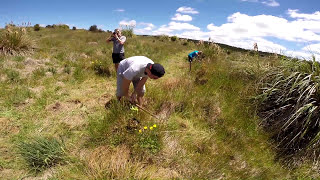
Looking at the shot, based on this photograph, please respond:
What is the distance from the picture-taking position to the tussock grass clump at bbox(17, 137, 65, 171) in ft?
8.18

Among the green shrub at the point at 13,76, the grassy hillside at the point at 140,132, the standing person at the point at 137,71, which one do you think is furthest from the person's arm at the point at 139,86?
the green shrub at the point at 13,76

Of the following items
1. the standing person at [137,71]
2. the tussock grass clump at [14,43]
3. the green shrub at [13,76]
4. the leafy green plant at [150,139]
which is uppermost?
the tussock grass clump at [14,43]

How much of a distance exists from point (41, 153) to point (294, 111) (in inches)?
160

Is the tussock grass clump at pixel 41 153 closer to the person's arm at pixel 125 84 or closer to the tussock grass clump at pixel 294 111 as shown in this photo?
Result: the person's arm at pixel 125 84

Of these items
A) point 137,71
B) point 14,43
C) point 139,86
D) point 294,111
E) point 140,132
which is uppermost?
point 14,43

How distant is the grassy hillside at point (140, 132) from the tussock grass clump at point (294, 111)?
23 cm

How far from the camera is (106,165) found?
92.8 inches

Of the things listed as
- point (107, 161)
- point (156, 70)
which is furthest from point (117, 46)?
point (107, 161)

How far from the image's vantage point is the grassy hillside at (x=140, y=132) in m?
2.52

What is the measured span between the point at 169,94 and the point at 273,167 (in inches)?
93.4

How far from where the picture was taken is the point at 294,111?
356 centimetres

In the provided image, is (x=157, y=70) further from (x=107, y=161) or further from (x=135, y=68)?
(x=107, y=161)

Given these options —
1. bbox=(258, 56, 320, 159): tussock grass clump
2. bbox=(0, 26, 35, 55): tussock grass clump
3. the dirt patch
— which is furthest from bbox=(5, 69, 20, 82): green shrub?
bbox=(258, 56, 320, 159): tussock grass clump

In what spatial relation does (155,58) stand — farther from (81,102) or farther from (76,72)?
(81,102)
